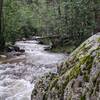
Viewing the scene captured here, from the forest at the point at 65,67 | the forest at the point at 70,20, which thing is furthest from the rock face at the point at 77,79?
the forest at the point at 70,20

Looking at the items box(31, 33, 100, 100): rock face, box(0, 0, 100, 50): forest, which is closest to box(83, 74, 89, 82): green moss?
box(31, 33, 100, 100): rock face

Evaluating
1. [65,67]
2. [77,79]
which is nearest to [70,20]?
[65,67]

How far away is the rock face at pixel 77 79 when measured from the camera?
4.04 m

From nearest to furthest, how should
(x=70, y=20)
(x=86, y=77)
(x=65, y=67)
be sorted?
(x=86, y=77)
(x=65, y=67)
(x=70, y=20)

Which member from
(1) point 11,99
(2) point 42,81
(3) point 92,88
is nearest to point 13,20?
(1) point 11,99

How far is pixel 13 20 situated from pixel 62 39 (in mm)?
4836

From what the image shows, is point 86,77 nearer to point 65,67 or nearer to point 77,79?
point 77,79

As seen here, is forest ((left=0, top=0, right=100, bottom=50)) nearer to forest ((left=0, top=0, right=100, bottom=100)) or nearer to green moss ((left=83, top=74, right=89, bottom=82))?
forest ((left=0, top=0, right=100, bottom=100))

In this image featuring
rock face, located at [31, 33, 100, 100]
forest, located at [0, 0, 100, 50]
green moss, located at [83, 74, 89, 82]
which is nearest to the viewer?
rock face, located at [31, 33, 100, 100]

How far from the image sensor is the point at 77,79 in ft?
14.2

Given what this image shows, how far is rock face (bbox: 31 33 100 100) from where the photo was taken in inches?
159

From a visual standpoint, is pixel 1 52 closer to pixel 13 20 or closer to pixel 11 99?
pixel 13 20

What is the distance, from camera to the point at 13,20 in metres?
24.2

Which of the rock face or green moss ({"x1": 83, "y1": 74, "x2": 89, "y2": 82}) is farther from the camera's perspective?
green moss ({"x1": 83, "y1": 74, "x2": 89, "y2": 82})
